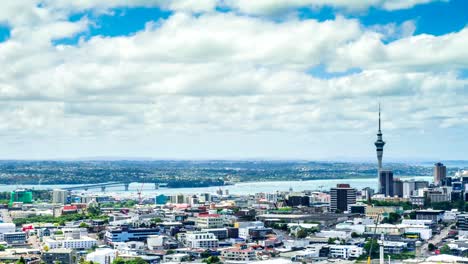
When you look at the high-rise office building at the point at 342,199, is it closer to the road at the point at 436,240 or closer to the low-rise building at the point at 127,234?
the road at the point at 436,240

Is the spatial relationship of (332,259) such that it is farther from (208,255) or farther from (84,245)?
(84,245)

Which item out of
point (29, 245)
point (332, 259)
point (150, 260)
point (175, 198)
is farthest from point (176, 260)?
point (175, 198)

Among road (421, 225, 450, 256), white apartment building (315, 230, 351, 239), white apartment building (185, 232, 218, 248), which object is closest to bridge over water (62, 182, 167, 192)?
road (421, 225, 450, 256)

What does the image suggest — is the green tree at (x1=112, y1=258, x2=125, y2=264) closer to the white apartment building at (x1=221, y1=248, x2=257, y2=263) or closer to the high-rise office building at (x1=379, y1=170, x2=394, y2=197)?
the white apartment building at (x1=221, y1=248, x2=257, y2=263)

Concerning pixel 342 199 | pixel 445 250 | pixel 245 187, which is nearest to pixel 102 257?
pixel 445 250

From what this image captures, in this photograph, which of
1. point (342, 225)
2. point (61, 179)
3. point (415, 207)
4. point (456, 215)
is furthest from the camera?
point (61, 179)

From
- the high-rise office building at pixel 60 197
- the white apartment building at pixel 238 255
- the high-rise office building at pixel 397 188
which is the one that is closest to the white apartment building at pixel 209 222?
the white apartment building at pixel 238 255
